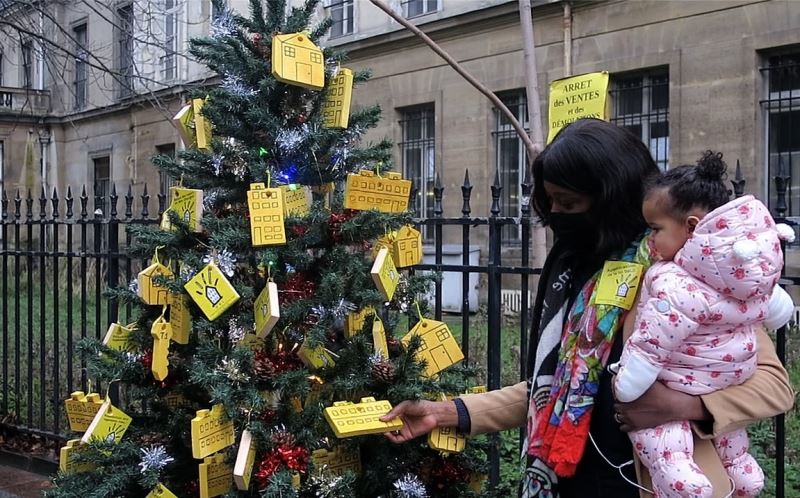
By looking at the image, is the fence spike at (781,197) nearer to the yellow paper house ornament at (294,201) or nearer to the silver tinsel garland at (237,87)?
the yellow paper house ornament at (294,201)

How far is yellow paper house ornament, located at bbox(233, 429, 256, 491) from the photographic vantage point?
7.66ft

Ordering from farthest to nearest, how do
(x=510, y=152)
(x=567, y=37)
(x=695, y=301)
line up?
1. (x=510, y=152)
2. (x=567, y=37)
3. (x=695, y=301)

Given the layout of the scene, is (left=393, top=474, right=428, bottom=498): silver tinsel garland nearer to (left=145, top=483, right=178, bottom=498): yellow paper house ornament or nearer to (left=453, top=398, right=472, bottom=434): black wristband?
(left=453, top=398, right=472, bottom=434): black wristband

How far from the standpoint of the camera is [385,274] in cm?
252

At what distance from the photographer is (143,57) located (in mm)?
17578

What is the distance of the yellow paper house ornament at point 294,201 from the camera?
8.50 ft

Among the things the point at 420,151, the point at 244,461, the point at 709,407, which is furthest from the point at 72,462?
the point at 420,151

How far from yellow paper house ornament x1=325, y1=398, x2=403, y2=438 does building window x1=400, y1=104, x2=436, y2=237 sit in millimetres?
12151

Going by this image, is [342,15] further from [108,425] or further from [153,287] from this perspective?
[108,425]

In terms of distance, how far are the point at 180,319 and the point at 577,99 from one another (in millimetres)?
1550

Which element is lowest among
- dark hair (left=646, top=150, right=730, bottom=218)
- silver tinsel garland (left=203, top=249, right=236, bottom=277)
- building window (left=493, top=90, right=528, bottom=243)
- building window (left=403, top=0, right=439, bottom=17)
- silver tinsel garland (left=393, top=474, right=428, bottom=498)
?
silver tinsel garland (left=393, top=474, right=428, bottom=498)

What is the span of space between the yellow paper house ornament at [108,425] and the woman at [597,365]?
1.51 metres

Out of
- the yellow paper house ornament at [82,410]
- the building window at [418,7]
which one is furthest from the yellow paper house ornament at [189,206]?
the building window at [418,7]

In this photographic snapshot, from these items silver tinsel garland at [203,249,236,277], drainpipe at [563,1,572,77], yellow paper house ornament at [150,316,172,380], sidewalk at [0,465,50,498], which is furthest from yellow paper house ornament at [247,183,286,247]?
drainpipe at [563,1,572,77]
